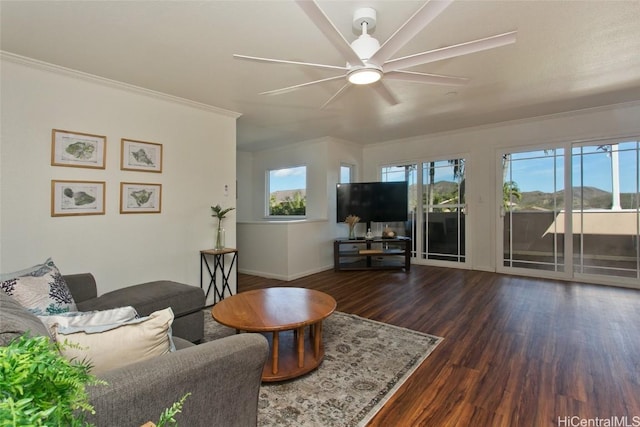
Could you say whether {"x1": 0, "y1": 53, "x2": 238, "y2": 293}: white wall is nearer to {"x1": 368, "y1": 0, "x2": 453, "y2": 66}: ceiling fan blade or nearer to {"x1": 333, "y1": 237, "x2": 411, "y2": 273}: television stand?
{"x1": 333, "y1": 237, "x2": 411, "y2": 273}: television stand

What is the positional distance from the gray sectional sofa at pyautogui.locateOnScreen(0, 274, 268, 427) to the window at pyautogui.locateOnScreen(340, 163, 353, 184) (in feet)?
16.5

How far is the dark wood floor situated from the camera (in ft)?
5.48

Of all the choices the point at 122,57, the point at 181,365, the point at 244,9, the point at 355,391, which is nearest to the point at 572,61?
the point at 244,9

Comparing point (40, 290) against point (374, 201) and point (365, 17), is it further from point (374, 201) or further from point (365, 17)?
point (374, 201)

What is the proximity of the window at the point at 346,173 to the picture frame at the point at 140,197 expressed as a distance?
3.59 meters

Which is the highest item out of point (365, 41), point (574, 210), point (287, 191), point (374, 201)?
point (365, 41)

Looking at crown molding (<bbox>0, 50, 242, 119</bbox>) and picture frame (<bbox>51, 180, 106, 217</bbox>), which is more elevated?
crown molding (<bbox>0, 50, 242, 119</bbox>)

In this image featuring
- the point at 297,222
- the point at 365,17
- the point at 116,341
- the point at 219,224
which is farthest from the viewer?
the point at 297,222

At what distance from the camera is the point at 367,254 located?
530cm

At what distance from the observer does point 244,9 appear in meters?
1.91

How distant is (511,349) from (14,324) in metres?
3.02

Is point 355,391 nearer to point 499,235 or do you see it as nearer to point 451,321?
point 451,321

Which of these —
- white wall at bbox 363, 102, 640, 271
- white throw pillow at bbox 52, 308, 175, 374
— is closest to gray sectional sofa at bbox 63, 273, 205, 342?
white throw pillow at bbox 52, 308, 175, 374

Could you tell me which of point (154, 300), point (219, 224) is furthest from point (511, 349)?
point (219, 224)
